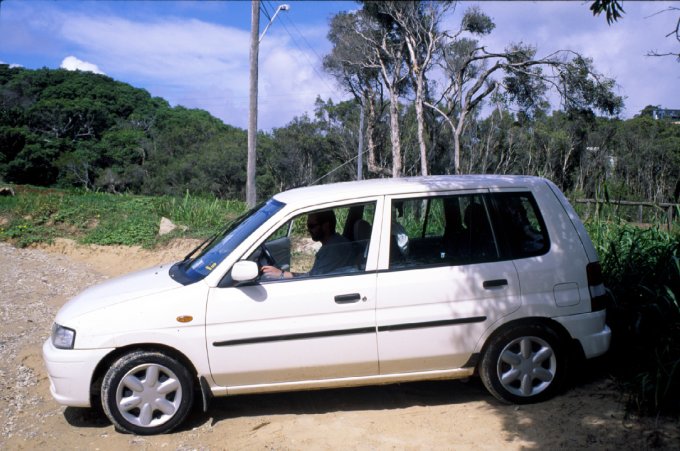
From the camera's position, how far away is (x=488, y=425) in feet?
14.0

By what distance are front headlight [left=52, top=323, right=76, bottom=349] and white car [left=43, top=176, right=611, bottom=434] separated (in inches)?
0.5

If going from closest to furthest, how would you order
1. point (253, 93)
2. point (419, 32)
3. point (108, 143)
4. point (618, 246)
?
point (618, 246)
point (253, 93)
point (419, 32)
point (108, 143)

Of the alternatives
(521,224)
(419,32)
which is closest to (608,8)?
(521,224)

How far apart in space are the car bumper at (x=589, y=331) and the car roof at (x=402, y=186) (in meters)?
1.05

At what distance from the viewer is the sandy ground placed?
4.08 metres

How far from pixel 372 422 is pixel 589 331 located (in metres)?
1.70

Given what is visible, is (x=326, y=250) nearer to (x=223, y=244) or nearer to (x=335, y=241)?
(x=335, y=241)

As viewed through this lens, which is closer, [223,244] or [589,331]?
[589,331]

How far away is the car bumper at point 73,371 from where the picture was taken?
13.8 ft

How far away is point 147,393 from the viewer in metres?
4.27

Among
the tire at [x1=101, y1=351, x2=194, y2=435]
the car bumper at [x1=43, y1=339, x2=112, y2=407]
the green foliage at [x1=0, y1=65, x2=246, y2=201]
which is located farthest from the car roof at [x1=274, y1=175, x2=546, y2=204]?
the green foliage at [x1=0, y1=65, x2=246, y2=201]

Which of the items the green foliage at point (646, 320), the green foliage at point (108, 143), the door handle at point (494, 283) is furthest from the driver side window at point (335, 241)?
the green foliage at point (108, 143)

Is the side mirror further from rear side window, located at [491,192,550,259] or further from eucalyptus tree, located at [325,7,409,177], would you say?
eucalyptus tree, located at [325,7,409,177]

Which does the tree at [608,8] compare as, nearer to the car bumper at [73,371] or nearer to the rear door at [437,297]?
the rear door at [437,297]
